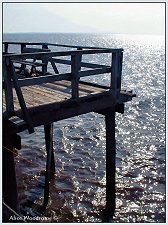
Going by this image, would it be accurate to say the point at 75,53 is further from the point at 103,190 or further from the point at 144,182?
the point at 144,182

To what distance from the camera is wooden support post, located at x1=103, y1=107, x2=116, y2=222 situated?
9344 mm

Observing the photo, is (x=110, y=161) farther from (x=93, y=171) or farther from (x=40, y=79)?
(x=93, y=171)

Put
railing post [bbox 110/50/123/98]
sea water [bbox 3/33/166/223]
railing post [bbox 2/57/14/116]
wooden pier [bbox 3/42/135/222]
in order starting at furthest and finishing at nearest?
sea water [bbox 3/33/166/223], railing post [bbox 110/50/123/98], wooden pier [bbox 3/42/135/222], railing post [bbox 2/57/14/116]

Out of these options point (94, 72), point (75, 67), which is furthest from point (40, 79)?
point (94, 72)

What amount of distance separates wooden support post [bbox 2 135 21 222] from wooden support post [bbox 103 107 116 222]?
320cm

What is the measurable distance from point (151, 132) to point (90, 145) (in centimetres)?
442

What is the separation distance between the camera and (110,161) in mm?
9805

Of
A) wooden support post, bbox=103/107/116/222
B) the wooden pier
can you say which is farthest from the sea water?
the wooden pier

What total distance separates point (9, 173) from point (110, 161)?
356 centimetres

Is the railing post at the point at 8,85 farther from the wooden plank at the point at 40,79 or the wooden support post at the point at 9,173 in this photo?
the wooden support post at the point at 9,173

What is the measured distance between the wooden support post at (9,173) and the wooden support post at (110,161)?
320 cm

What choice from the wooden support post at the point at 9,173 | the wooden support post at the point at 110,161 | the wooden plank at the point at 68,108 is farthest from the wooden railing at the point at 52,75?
the wooden support post at the point at 110,161

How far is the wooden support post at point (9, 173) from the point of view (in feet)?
22.6

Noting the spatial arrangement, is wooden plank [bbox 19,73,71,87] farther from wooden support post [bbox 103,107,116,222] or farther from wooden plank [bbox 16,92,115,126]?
wooden support post [bbox 103,107,116,222]
